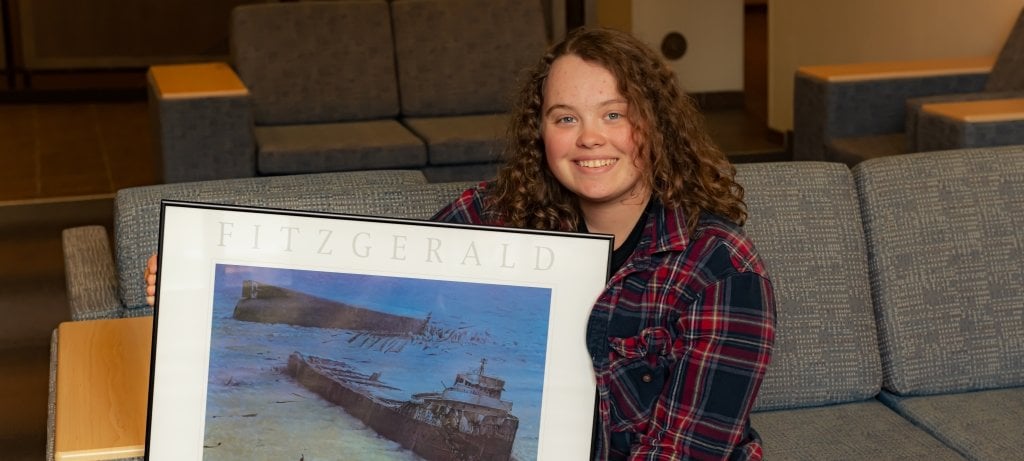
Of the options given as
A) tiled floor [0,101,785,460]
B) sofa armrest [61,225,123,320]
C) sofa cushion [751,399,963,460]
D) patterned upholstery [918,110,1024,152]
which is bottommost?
tiled floor [0,101,785,460]

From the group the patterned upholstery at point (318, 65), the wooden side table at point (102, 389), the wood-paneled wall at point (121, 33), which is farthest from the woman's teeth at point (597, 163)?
the wood-paneled wall at point (121, 33)

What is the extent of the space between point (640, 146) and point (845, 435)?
2.68ft

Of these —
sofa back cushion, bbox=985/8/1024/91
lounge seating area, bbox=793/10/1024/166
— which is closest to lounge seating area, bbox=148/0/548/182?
lounge seating area, bbox=793/10/1024/166

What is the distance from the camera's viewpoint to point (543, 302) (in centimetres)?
150

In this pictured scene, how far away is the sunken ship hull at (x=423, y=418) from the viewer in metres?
1.47

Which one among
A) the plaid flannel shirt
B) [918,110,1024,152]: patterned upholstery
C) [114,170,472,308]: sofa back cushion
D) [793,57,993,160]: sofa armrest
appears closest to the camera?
the plaid flannel shirt

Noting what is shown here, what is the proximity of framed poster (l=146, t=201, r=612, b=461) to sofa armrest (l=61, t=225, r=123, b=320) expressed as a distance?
938 mm

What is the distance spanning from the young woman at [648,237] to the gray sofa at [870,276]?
538 millimetres

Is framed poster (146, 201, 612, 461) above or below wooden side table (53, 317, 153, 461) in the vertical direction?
above

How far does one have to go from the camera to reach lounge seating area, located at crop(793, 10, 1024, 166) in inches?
175

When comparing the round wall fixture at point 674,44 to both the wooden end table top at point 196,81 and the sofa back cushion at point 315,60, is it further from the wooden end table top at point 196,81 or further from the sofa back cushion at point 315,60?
the wooden end table top at point 196,81

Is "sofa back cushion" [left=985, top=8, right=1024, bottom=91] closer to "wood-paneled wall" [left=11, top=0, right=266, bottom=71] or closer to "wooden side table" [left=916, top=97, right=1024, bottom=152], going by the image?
"wooden side table" [left=916, top=97, right=1024, bottom=152]

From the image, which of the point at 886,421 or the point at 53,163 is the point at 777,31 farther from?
the point at 886,421

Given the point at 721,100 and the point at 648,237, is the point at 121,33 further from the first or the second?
the point at 648,237
